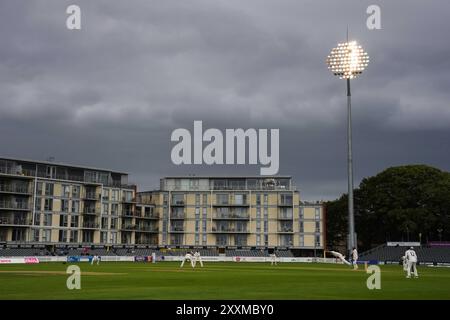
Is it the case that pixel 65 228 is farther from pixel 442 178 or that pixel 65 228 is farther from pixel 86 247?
pixel 442 178

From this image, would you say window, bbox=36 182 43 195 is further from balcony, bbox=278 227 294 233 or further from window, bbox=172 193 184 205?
balcony, bbox=278 227 294 233

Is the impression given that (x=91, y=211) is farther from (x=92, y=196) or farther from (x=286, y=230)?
Answer: (x=286, y=230)

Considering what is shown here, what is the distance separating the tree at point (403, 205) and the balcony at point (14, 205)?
212ft

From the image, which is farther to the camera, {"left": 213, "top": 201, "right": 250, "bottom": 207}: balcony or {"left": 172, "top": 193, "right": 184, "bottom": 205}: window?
{"left": 172, "top": 193, "right": 184, "bottom": 205}: window

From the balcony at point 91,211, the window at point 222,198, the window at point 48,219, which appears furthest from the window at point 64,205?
the window at point 222,198

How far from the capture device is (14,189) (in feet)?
373

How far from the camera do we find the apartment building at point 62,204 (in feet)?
374

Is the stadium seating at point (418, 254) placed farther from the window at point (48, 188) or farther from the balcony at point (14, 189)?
the balcony at point (14, 189)

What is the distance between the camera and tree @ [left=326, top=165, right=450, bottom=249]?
373ft

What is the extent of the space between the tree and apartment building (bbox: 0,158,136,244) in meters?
48.1

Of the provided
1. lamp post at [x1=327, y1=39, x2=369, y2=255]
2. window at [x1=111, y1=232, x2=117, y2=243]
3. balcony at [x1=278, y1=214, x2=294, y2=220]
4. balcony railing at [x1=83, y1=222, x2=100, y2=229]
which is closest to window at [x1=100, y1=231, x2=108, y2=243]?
window at [x1=111, y1=232, x2=117, y2=243]
